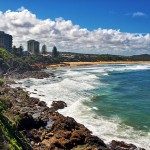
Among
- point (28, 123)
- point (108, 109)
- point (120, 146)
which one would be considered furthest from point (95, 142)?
point (108, 109)

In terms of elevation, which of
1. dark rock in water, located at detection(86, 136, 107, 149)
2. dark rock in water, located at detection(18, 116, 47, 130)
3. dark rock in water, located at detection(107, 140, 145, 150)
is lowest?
dark rock in water, located at detection(107, 140, 145, 150)

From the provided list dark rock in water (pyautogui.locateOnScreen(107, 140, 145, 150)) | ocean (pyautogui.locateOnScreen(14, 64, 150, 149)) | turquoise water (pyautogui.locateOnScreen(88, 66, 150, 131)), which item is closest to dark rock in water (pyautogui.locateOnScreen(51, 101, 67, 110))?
ocean (pyautogui.locateOnScreen(14, 64, 150, 149))

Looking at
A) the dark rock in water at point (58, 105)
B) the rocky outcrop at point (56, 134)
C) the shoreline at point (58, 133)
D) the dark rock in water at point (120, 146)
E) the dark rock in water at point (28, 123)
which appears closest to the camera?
the rocky outcrop at point (56, 134)

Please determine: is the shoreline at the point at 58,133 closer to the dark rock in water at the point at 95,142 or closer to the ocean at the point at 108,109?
the dark rock in water at the point at 95,142

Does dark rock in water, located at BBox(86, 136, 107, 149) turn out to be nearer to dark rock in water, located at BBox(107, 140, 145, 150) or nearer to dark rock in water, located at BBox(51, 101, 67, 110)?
dark rock in water, located at BBox(107, 140, 145, 150)

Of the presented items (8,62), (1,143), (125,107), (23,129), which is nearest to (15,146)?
(1,143)

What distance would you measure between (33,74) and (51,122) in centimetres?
6549

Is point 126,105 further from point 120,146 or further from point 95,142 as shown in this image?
point 95,142

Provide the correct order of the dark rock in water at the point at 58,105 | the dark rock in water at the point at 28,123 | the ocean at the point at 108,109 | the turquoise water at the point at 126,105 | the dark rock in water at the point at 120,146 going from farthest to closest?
the dark rock in water at the point at 58,105, the turquoise water at the point at 126,105, the ocean at the point at 108,109, the dark rock in water at the point at 28,123, the dark rock in water at the point at 120,146

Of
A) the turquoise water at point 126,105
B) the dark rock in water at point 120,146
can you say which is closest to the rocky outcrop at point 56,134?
the dark rock in water at point 120,146

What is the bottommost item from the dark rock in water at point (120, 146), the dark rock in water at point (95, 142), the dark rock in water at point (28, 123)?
the dark rock in water at point (120, 146)

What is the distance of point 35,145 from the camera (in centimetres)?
2902

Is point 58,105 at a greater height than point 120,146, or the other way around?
point 58,105

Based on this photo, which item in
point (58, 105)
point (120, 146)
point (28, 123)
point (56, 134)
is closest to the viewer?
point (120, 146)
